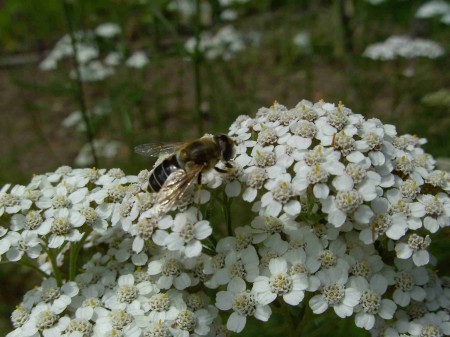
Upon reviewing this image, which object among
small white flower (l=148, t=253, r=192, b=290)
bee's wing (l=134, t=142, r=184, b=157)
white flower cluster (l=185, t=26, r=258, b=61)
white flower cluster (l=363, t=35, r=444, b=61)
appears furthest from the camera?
white flower cluster (l=185, t=26, r=258, b=61)

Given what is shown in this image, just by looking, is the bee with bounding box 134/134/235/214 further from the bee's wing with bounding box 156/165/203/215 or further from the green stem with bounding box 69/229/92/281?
the green stem with bounding box 69/229/92/281

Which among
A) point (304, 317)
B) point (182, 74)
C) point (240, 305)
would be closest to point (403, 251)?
point (304, 317)

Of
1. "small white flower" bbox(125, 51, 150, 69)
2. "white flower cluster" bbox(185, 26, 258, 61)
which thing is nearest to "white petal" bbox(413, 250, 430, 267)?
"small white flower" bbox(125, 51, 150, 69)

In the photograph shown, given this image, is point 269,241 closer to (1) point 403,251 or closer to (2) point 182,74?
(1) point 403,251

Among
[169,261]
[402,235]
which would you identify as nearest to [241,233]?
[169,261]

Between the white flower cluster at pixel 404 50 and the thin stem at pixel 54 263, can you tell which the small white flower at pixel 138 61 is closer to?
the white flower cluster at pixel 404 50

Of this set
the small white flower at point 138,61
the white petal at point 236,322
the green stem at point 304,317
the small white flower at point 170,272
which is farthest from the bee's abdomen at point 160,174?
the small white flower at point 138,61
